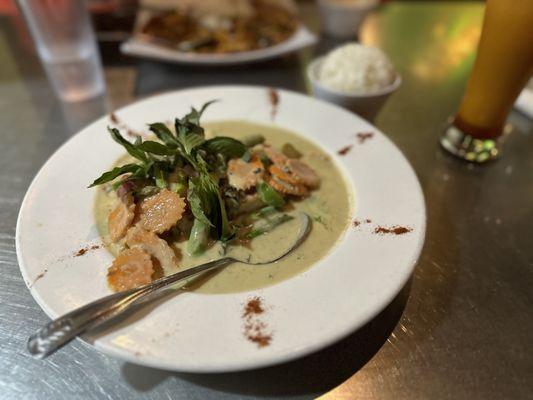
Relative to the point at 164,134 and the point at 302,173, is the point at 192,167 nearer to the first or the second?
the point at 164,134

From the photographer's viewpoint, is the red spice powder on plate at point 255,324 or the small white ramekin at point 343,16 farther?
the small white ramekin at point 343,16

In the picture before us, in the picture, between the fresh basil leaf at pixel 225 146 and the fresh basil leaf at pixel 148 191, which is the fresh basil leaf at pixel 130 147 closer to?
the fresh basil leaf at pixel 148 191

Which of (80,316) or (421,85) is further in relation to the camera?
(421,85)

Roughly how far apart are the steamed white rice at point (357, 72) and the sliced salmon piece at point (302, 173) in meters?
0.64

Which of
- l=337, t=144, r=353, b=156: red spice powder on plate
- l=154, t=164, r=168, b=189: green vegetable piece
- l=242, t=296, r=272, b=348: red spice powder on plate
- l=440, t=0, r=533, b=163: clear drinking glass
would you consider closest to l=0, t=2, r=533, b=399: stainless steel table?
l=440, t=0, r=533, b=163: clear drinking glass

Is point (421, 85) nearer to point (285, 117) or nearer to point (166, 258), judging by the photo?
point (285, 117)

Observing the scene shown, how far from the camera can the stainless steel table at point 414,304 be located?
3.90ft

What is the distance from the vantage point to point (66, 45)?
2.44 m

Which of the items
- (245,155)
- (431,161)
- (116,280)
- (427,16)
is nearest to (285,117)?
(245,155)

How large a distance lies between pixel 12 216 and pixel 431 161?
195cm

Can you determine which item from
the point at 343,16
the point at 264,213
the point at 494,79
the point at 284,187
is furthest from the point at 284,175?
the point at 343,16

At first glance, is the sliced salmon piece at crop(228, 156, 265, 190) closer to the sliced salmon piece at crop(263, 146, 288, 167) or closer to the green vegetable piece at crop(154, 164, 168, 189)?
the sliced salmon piece at crop(263, 146, 288, 167)

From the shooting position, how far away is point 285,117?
6.35 feet

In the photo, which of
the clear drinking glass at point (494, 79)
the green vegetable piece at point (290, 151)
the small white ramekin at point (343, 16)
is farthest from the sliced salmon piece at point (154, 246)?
the small white ramekin at point (343, 16)
